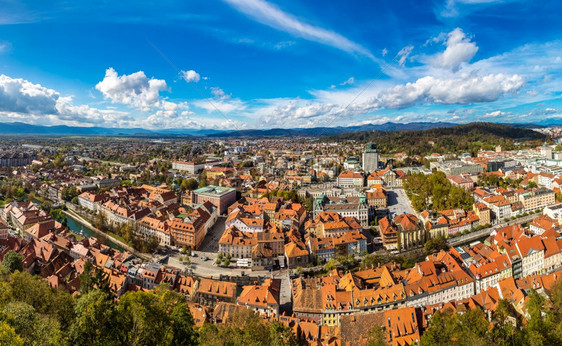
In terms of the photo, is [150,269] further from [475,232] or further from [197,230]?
[475,232]

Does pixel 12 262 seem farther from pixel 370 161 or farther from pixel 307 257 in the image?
pixel 370 161

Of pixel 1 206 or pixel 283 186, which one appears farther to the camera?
pixel 283 186

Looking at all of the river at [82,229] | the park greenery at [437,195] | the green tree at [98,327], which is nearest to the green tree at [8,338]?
the green tree at [98,327]

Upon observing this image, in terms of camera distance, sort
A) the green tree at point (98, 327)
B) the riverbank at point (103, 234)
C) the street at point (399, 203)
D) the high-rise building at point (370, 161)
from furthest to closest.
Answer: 1. the high-rise building at point (370, 161)
2. the street at point (399, 203)
3. the riverbank at point (103, 234)
4. the green tree at point (98, 327)

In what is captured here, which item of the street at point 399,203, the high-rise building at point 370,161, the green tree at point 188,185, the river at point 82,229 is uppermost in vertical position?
the high-rise building at point 370,161

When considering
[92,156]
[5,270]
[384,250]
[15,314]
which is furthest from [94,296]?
[92,156]

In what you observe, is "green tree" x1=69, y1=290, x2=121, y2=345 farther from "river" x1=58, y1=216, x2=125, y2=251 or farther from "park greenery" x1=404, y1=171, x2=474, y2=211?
"park greenery" x1=404, y1=171, x2=474, y2=211

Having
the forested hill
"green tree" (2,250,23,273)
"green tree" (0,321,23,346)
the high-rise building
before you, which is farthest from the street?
the forested hill

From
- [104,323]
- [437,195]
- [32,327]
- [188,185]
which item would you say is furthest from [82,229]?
[437,195]

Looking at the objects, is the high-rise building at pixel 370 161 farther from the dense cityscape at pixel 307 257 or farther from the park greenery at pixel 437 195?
the park greenery at pixel 437 195
